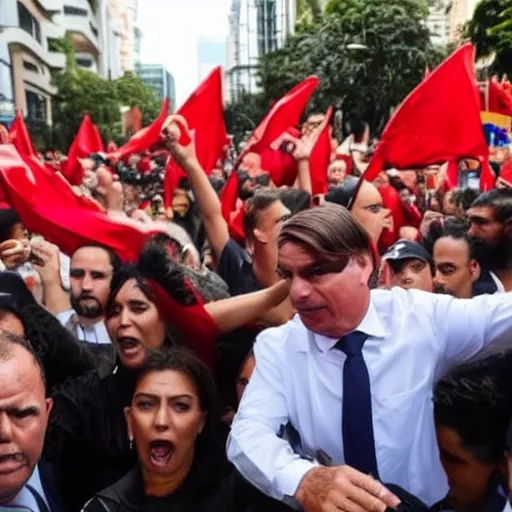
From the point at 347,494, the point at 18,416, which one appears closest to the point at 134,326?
the point at 18,416

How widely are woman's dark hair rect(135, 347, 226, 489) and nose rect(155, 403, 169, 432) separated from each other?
13 cm

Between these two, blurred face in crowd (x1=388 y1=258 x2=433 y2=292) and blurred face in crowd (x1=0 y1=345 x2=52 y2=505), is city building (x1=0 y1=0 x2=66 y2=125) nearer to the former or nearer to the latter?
blurred face in crowd (x1=388 y1=258 x2=433 y2=292)

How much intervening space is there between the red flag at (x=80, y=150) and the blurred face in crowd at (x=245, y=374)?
20.0ft

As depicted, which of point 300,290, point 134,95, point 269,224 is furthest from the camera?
point 134,95

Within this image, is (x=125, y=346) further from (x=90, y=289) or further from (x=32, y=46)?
(x=32, y=46)

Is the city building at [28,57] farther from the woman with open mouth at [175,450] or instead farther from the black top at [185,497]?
the black top at [185,497]

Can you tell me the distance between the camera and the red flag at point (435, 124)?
17.7ft

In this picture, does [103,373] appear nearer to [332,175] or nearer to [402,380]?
[402,380]

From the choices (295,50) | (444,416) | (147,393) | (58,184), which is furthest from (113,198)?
(295,50)

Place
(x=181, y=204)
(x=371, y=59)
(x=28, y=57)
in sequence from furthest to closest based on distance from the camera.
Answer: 1. (x=28, y=57)
2. (x=371, y=59)
3. (x=181, y=204)

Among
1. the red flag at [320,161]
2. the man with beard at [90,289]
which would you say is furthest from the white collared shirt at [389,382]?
A: the red flag at [320,161]

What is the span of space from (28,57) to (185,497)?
61.2 metres

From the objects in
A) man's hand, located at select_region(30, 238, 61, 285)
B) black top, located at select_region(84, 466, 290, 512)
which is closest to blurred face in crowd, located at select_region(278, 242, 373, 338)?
black top, located at select_region(84, 466, 290, 512)

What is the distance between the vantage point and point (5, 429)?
2.18m
